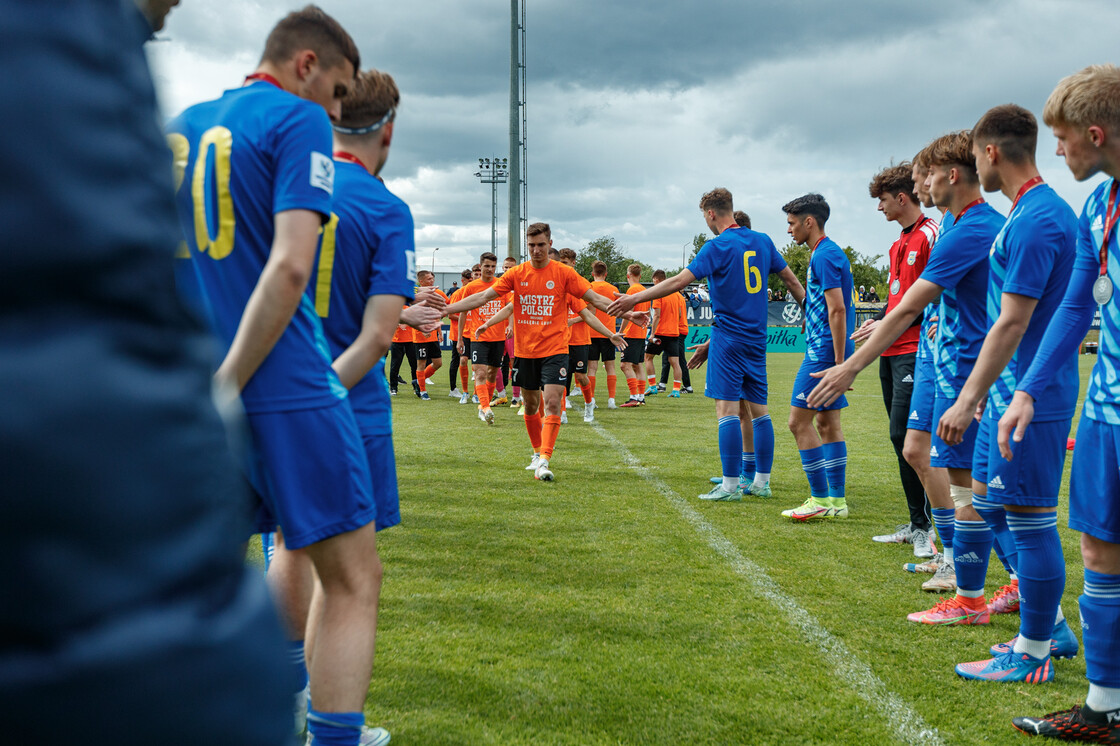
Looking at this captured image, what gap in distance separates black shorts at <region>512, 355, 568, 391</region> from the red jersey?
11.3 feet

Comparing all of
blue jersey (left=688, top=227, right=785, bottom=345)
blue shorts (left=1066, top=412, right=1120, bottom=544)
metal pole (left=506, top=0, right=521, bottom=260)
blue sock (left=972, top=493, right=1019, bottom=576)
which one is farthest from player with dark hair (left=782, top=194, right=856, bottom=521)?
metal pole (left=506, top=0, right=521, bottom=260)

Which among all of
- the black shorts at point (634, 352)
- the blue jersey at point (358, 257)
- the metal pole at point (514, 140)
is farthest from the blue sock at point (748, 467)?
the metal pole at point (514, 140)

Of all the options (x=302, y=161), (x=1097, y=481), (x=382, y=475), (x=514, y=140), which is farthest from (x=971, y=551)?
(x=514, y=140)

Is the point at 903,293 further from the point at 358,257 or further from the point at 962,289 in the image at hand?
the point at 358,257

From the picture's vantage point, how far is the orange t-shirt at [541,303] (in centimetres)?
815

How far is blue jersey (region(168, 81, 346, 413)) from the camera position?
6.38 feet

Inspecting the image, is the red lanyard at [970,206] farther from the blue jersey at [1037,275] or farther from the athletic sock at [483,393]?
the athletic sock at [483,393]

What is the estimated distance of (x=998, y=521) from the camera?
370 cm

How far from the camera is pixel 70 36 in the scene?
1.70 feet

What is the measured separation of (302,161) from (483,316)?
41.9 ft

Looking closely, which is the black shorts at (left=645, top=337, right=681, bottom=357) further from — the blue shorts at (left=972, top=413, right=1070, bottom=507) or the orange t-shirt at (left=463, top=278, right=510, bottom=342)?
the blue shorts at (left=972, top=413, right=1070, bottom=507)

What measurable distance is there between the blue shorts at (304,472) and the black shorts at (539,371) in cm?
610

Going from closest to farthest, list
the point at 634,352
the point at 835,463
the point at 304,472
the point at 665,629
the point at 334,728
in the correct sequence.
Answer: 1. the point at 304,472
2. the point at 334,728
3. the point at 665,629
4. the point at 835,463
5. the point at 634,352

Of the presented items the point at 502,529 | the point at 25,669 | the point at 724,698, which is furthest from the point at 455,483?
the point at 25,669
